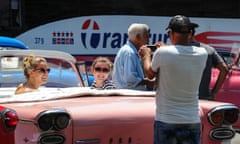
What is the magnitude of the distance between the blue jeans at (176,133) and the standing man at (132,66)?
137 centimetres

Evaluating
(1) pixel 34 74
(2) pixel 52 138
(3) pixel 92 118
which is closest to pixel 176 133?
(3) pixel 92 118

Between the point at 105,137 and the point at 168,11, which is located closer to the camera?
the point at 105,137

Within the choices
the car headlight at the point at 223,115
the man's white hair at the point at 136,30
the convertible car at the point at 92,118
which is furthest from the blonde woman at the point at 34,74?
the car headlight at the point at 223,115

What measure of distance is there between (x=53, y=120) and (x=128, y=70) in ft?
6.41

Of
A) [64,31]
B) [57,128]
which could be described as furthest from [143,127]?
[64,31]

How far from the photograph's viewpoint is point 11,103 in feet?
15.3

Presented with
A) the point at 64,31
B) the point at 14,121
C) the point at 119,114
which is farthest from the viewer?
the point at 64,31

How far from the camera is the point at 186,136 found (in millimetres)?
4555

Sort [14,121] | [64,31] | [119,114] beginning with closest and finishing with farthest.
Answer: [14,121] < [119,114] < [64,31]

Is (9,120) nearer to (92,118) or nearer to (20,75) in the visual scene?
(92,118)

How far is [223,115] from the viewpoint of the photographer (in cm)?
483

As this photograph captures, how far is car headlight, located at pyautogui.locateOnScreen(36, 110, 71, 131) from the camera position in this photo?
4.19m

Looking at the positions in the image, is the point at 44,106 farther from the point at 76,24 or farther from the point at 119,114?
the point at 76,24

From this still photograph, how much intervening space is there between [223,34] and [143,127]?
1072 centimetres
